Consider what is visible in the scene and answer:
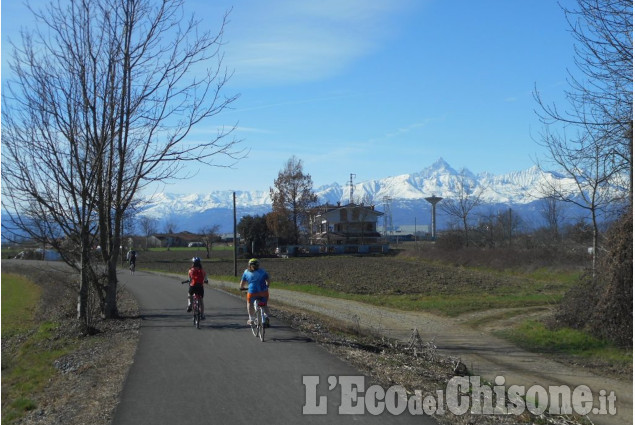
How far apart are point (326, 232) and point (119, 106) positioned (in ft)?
311

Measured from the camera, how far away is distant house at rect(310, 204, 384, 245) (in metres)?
108

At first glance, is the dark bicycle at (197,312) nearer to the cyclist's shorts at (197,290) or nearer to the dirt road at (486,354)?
the cyclist's shorts at (197,290)

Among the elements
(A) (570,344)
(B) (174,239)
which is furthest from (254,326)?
(B) (174,239)

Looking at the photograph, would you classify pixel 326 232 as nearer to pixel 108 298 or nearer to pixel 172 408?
pixel 108 298

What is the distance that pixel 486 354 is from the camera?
1633 centimetres

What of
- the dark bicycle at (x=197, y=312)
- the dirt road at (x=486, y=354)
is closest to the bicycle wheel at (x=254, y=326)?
the dark bicycle at (x=197, y=312)

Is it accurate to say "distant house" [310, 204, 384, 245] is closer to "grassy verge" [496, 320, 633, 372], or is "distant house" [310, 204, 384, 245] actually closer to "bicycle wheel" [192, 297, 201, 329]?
"grassy verge" [496, 320, 633, 372]

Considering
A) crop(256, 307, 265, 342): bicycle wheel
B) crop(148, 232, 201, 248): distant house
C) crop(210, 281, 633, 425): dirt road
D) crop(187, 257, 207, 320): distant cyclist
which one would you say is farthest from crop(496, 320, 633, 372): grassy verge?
crop(148, 232, 201, 248): distant house

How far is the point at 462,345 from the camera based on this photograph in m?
17.7

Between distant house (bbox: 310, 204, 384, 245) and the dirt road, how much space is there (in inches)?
3137

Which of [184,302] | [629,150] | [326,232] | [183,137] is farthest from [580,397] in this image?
[326,232]

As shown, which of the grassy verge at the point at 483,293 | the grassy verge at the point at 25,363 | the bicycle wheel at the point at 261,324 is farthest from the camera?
the grassy verge at the point at 483,293

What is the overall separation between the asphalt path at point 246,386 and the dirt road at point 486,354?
3795mm

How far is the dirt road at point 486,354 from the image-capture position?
1229 centimetres
